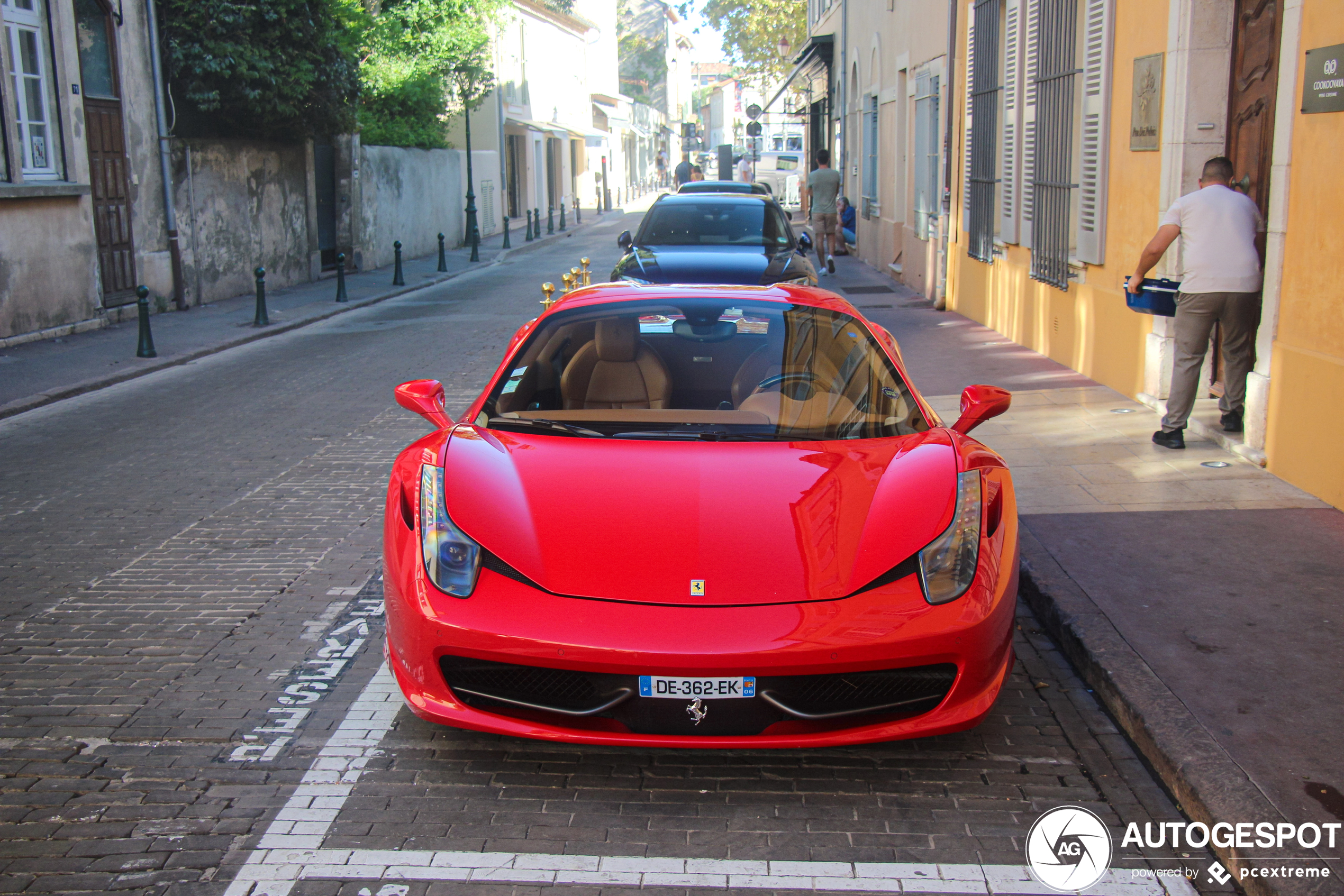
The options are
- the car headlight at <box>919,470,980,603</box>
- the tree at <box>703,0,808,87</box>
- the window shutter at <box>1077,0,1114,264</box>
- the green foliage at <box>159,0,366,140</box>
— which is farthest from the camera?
the tree at <box>703,0,808,87</box>

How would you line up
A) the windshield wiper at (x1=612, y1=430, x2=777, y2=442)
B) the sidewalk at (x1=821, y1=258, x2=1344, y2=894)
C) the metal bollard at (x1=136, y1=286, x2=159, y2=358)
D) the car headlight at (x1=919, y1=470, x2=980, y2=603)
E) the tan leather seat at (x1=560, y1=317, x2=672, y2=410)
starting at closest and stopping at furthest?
the sidewalk at (x1=821, y1=258, x2=1344, y2=894)
the car headlight at (x1=919, y1=470, x2=980, y2=603)
the windshield wiper at (x1=612, y1=430, x2=777, y2=442)
the tan leather seat at (x1=560, y1=317, x2=672, y2=410)
the metal bollard at (x1=136, y1=286, x2=159, y2=358)

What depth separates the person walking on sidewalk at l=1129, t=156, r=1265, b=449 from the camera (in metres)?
7.40

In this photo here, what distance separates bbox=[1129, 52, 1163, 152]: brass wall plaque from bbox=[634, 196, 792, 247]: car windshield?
404 cm

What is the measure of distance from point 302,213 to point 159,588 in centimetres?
1811

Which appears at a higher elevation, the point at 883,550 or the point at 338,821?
the point at 883,550

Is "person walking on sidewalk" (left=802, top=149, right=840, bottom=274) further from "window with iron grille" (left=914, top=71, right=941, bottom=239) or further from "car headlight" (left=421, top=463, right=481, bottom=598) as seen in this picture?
"car headlight" (left=421, top=463, right=481, bottom=598)

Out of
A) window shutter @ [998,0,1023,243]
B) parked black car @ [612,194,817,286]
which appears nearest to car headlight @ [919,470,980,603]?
parked black car @ [612,194,817,286]

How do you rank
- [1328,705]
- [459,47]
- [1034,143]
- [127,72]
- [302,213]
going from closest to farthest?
[1328,705]
[1034,143]
[127,72]
[302,213]
[459,47]

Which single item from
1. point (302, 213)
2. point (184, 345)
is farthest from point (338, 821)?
point (302, 213)

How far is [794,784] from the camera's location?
370 cm

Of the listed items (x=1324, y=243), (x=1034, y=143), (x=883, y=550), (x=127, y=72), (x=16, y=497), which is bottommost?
(x=16, y=497)

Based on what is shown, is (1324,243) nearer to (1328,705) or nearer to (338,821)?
(1328,705)

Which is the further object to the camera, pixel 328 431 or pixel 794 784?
pixel 328 431

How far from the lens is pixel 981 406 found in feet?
15.5
